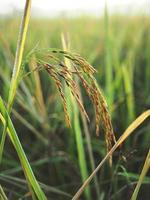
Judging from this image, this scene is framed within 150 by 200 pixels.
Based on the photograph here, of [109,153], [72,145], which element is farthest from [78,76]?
[72,145]

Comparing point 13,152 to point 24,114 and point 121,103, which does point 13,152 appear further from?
point 121,103

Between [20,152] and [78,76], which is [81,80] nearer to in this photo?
[78,76]

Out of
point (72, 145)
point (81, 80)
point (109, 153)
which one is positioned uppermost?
point (81, 80)

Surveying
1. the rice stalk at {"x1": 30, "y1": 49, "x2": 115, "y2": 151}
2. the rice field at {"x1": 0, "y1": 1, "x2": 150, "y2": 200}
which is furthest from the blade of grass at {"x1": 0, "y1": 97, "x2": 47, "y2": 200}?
the rice stalk at {"x1": 30, "y1": 49, "x2": 115, "y2": 151}

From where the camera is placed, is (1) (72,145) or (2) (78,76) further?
(1) (72,145)

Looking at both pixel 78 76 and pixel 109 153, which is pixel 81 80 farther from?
pixel 109 153

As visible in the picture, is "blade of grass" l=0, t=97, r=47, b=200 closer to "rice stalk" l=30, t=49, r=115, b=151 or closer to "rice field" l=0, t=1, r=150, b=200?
"rice field" l=0, t=1, r=150, b=200

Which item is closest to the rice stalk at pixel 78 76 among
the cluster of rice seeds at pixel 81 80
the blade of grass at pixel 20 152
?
the cluster of rice seeds at pixel 81 80

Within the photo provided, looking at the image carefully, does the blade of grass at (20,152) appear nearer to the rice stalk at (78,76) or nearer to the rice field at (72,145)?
the rice field at (72,145)

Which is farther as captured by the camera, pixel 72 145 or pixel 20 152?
pixel 72 145

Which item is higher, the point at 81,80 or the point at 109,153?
the point at 81,80

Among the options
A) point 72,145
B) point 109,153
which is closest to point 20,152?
point 109,153
